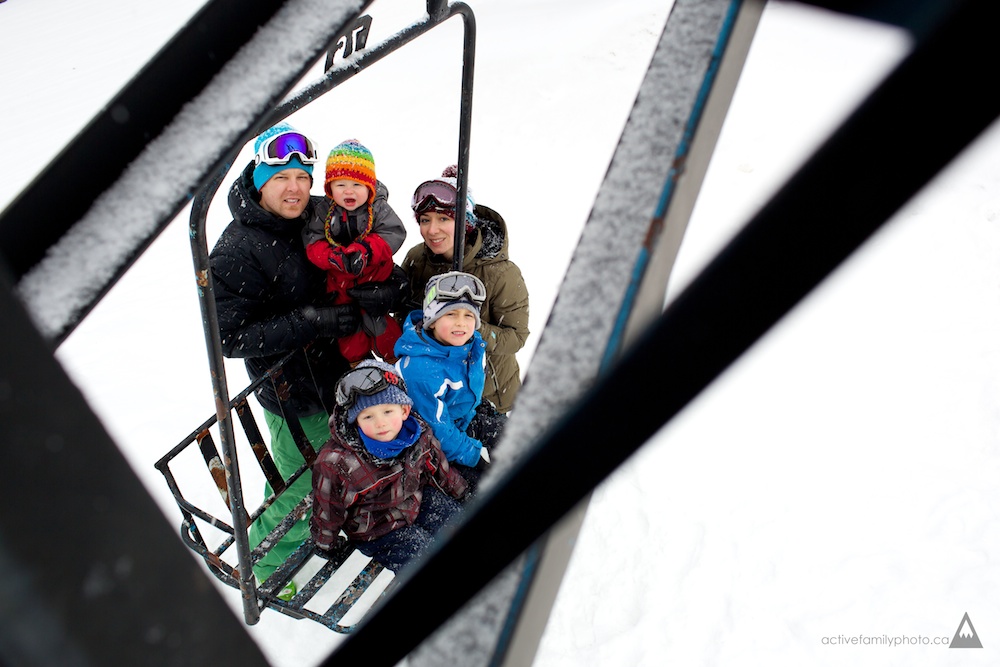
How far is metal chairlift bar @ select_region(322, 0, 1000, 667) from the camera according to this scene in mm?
284

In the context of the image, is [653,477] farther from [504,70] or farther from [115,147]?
[504,70]

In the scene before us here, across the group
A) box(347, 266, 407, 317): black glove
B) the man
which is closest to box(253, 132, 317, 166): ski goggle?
the man

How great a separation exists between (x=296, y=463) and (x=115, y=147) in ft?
7.92

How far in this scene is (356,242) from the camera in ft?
8.52

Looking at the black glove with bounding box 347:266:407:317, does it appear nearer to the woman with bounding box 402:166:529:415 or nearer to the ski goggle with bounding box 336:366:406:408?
the woman with bounding box 402:166:529:415

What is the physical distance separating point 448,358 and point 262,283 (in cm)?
76

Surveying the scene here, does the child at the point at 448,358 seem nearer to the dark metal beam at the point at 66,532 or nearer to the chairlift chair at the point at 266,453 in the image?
the chairlift chair at the point at 266,453

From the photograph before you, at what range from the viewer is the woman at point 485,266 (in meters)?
2.89

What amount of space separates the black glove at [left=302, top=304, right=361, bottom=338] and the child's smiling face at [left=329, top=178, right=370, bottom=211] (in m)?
0.40

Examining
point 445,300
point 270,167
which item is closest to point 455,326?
point 445,300

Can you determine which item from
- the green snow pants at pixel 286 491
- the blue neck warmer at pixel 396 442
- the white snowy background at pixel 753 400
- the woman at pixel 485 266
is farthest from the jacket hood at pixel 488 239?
the white snowy background at pixel 753 400

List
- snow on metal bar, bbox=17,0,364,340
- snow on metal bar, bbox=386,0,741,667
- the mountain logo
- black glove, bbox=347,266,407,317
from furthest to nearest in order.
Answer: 1. the mountain logo
2. black glove, bbox=347,266,407,317
3. snow on metal bar, bbox=17,0,364,340
4. snow on metal bar, bbox=386,0,741,667

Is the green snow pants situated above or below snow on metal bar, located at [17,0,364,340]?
below

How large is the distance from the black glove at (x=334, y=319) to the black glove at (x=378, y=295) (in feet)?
0.17
